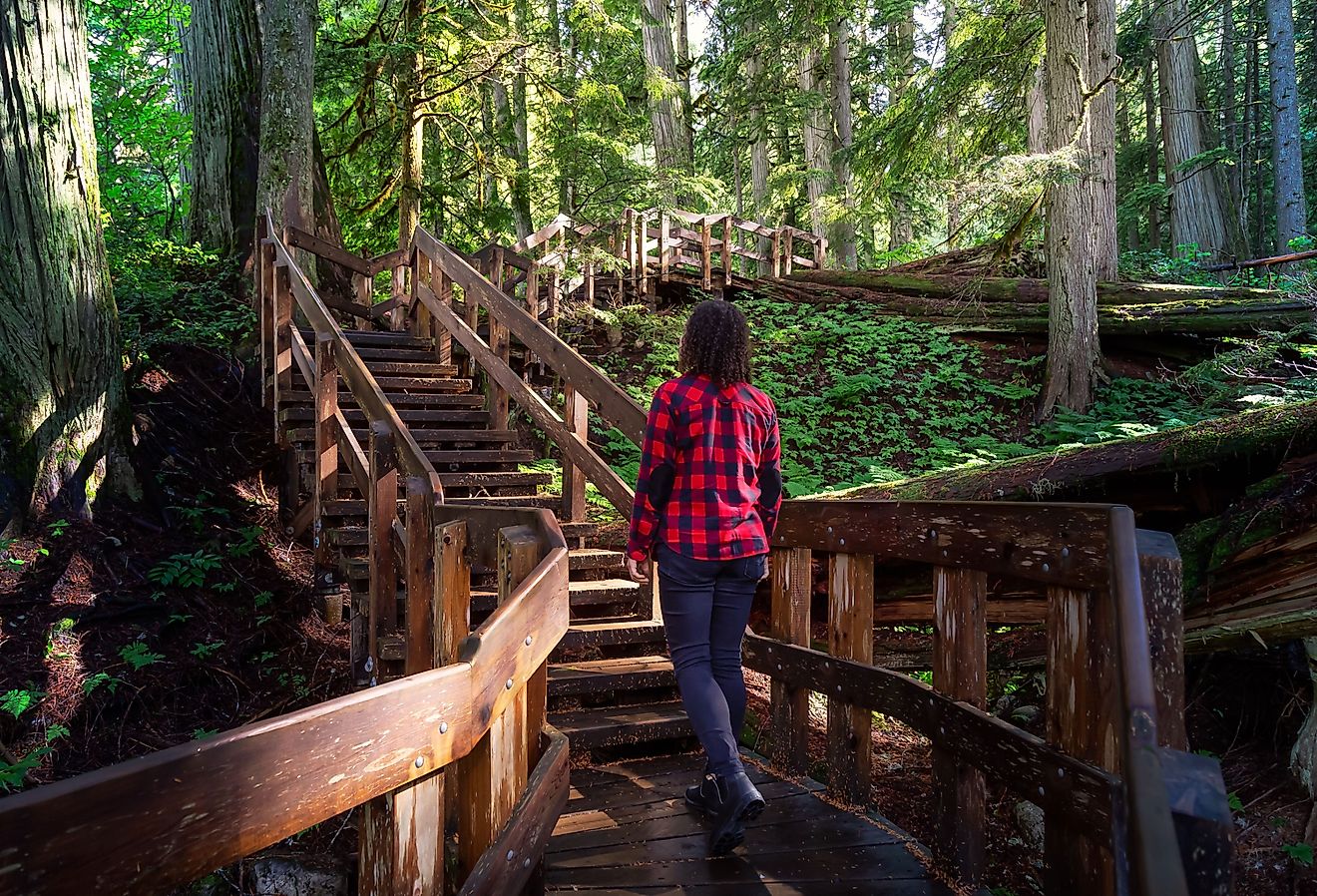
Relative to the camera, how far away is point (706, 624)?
127 inches

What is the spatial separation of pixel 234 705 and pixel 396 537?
187cm

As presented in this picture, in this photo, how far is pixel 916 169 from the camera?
38.8 feet

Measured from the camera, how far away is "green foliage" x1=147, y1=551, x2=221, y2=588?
20.1 ft

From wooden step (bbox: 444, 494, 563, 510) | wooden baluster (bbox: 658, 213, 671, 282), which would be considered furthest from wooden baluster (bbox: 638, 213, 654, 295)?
wooden step (bbox: 444, 494, 563, 510)

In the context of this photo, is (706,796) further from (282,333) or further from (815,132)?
(815,132)

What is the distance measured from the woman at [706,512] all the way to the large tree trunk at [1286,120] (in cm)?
1671

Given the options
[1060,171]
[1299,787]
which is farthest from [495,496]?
[1060,171]

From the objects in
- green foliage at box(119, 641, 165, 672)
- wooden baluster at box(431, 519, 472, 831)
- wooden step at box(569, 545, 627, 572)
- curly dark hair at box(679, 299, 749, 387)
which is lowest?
green foliage at box(119, 641, 165, 672)

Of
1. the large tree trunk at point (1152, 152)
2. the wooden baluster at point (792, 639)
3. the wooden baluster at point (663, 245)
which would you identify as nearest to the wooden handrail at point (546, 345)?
the wooden baluster at point (792, 639)

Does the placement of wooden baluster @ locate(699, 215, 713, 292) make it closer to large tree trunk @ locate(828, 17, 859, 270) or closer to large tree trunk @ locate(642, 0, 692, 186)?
large tree trunk @ locate(642, 0, 692, 186)

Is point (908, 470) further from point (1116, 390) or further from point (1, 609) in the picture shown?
point (1, 609)

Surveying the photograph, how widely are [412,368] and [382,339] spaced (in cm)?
74

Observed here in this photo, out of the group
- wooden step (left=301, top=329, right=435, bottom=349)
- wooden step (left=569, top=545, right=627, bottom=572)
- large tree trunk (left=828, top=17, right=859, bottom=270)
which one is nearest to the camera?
wooden step (left=569, top=545, right=627, bottom=572)

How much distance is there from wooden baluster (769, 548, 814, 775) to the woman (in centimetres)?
77
